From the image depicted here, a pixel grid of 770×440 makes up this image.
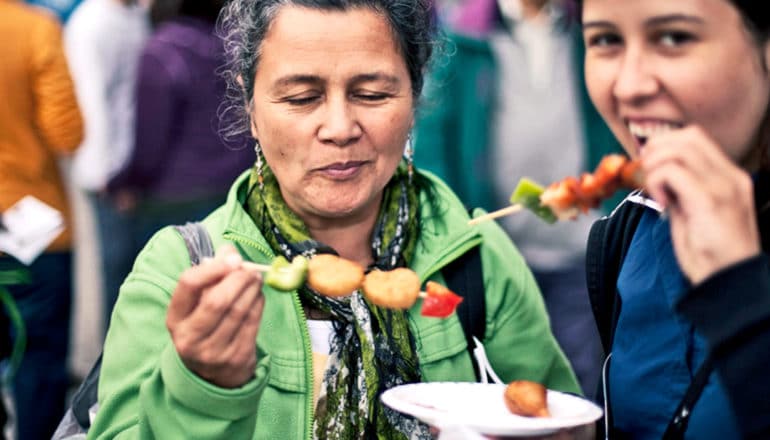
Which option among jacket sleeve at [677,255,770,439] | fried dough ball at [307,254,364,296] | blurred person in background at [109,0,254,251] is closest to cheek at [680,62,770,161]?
jacket sleeve at [677,255,770,439]

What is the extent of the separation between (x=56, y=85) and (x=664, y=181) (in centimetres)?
441

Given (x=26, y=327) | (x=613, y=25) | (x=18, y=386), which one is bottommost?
(x=18, y=386)

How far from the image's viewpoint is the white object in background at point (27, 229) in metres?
3.42

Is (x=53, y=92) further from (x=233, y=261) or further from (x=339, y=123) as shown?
(x=233, y=261)

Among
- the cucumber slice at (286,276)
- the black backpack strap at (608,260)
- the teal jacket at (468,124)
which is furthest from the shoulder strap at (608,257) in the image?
the teal jacket at (468,124)

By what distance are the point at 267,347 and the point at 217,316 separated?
1.51 feet

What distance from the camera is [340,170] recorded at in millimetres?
2871

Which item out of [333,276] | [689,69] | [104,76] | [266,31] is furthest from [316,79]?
[104,76]

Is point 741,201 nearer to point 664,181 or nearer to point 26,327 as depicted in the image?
point 664,181

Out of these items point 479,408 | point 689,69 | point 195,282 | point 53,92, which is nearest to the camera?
point 689,69

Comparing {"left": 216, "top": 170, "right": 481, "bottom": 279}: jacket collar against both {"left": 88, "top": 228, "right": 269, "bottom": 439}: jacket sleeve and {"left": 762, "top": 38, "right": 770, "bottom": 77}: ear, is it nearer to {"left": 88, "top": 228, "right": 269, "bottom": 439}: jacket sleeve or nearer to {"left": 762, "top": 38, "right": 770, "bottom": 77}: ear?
{"left": 88, "top": 228, "right": 269, "bottom": 439}: jacket sleeve

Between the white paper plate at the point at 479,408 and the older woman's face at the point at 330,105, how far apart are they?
0.59 metres

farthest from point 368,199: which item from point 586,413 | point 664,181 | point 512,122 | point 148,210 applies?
point 148,210

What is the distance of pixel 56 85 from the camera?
18.9 ft
